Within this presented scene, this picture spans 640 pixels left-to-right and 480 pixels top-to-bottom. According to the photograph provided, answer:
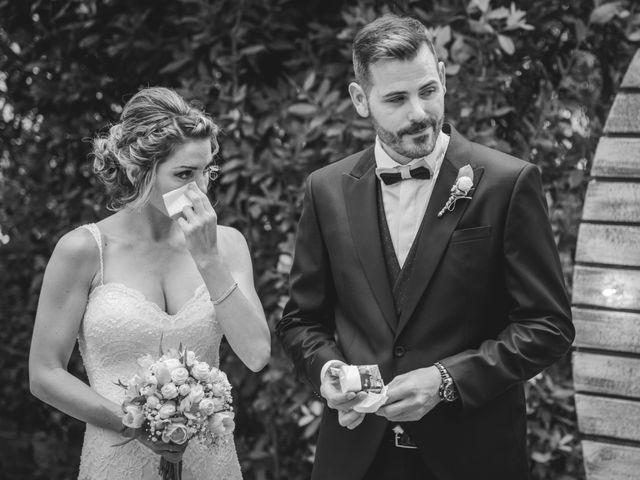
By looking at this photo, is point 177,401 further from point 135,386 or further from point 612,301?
point 612,301

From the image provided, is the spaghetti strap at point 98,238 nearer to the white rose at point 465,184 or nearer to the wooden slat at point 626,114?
the white rose at point 465,184

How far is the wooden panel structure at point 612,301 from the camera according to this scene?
333 centimetres

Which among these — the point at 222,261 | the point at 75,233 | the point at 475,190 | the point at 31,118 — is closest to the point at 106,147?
the point at 75,233

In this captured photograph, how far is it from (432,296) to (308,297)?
1.25ft

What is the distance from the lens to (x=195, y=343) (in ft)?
10.5

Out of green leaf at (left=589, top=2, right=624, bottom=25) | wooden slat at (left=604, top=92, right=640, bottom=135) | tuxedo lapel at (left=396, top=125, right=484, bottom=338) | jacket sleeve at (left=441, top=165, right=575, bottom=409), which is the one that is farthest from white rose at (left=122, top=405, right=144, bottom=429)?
green leaf at (left=589, top=2, right=624, bottom=25)

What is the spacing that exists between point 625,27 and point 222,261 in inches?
84.0

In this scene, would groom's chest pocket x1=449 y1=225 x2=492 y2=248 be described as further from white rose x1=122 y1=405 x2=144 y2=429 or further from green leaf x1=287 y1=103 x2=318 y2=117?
green leaf x1=287 y1=103 x2=318 y2=117

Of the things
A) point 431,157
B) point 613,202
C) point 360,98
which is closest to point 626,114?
point 613,202

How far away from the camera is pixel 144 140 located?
10.0ft

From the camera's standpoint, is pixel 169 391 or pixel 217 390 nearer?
pixel 169 391

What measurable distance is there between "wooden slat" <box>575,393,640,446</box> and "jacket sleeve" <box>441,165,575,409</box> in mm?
958

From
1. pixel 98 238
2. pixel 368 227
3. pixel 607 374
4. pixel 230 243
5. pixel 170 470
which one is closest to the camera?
pixel 368 227

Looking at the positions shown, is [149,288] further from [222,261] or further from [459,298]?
[459,298]
